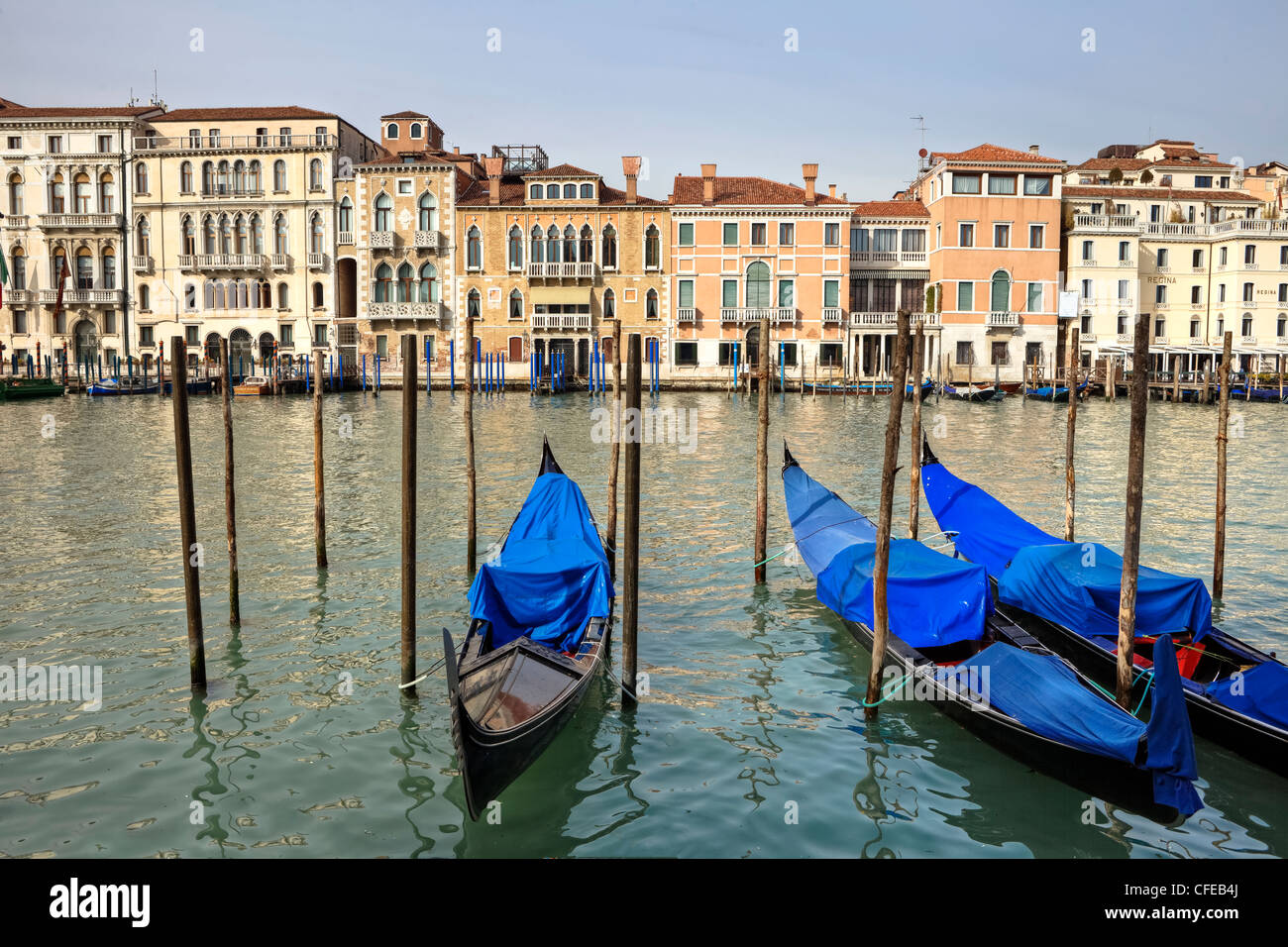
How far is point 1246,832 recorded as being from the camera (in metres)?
4.98

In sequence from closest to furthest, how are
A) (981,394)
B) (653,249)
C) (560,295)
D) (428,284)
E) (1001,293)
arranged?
(981,394) < (1001,293) < (653,249) < (560,295) < (428,284)

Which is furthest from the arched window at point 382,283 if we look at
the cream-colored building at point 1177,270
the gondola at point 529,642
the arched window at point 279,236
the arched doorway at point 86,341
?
the gondola at point 529,642

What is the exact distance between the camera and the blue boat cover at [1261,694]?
5.46 meters

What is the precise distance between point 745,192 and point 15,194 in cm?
2817

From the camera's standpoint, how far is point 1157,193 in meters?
38.6

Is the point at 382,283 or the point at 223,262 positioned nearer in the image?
the point at 223,262

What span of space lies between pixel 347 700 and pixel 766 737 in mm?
2685

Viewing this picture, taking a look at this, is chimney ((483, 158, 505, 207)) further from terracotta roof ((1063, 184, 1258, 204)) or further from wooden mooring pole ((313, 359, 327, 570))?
wooden mooring pole ((313, 359, 327, 570))

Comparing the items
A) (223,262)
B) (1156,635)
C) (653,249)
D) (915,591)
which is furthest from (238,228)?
(1156,635)

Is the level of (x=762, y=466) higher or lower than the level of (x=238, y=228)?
lower

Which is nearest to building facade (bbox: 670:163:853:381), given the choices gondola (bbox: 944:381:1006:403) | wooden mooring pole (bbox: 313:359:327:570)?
gondola (bbox: 944:381:1006:403)

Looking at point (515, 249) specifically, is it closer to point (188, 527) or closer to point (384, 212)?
point (384, 212)

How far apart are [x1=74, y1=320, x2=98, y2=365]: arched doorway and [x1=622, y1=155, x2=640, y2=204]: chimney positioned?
2160 centimetres
